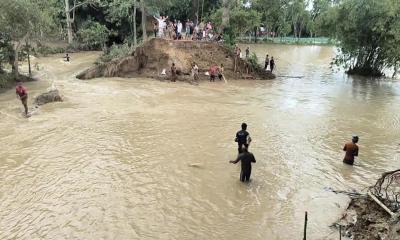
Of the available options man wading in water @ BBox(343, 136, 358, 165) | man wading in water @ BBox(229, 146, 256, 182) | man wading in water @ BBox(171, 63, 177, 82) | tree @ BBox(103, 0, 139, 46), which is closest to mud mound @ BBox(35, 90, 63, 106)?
man wading in water @ BBox(171, 63, 177, 82)

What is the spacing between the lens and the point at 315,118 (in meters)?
18.1

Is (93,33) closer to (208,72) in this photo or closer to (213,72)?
(208,72)

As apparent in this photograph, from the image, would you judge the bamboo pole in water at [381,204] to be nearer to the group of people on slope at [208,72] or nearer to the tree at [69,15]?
the group of people on slope at [208,72]

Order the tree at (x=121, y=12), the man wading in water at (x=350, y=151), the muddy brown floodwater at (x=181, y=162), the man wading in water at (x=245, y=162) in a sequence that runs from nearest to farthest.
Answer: the muddy brown floodwater at (x=181, y=162) < the man wading in water at (x=245, y=162) < the man wading in water at (x=350, y=151) < the tree at (x=121, y=12)

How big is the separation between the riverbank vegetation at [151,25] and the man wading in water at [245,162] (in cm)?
1692

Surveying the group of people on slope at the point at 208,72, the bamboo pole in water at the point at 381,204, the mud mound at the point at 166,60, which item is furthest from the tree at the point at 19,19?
the bamboo pole in water at the point at 381,204

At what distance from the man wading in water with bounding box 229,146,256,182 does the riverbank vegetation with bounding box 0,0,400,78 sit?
1692 centimetres

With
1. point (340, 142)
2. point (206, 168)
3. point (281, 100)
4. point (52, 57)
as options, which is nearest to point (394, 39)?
point (281, 100)

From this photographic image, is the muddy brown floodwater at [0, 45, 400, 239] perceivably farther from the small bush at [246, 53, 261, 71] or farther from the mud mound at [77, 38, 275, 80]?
the small bush at [246, 53, 261, 71]

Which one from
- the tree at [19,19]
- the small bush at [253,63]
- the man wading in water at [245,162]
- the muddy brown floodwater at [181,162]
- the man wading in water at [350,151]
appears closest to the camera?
the muddy brown floodwater at [181,162]

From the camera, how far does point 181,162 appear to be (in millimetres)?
12453

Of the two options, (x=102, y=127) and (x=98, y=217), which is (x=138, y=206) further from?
(x=102, y=127)

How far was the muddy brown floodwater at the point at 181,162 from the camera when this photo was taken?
29.6 feet

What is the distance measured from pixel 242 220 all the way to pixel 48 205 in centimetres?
460
